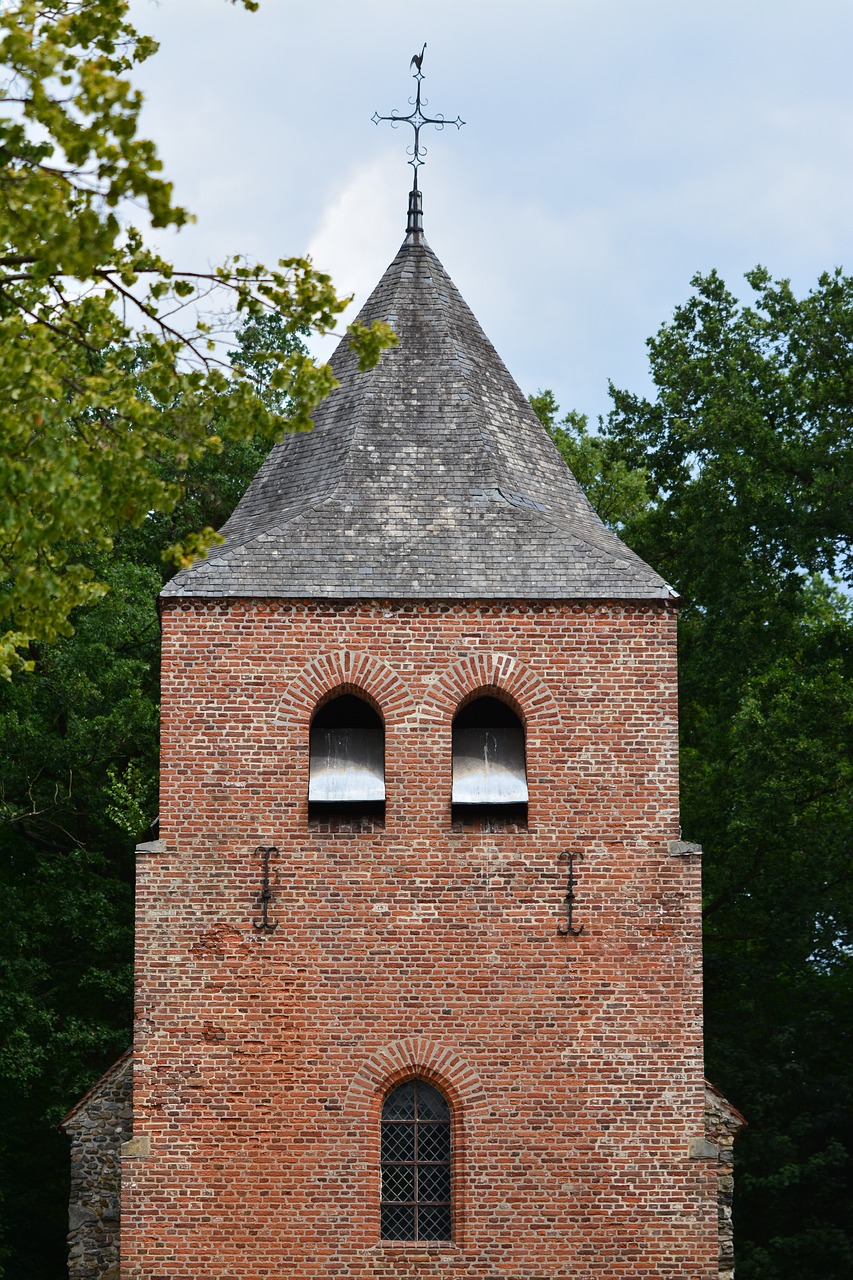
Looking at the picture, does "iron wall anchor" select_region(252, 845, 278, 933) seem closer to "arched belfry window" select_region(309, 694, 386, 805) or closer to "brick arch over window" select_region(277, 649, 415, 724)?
"arched belfry window" select_region(309, 694, 386, 805)

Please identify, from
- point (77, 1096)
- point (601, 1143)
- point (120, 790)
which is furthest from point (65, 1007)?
point (601, 1143)

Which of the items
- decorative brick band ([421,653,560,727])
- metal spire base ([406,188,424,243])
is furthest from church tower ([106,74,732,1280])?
metal spire base ([406,188,424,243])

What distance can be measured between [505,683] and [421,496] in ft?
6.28

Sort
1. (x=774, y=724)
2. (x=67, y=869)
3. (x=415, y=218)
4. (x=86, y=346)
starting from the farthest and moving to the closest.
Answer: (x=67, y=869), (x=774, y=724), (x=415, y=218), (x=86, y=346)

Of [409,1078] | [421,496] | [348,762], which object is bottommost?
[409,1078]

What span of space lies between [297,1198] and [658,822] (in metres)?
4.01

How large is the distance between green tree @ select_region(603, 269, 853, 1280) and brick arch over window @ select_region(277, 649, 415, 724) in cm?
784

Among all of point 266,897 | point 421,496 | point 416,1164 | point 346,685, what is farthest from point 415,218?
point 416,1164

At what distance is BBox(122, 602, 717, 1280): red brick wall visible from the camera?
1566cm

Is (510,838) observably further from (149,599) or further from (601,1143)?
(149,599)

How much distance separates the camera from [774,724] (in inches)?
911

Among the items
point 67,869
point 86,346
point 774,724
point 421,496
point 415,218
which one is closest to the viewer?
point 86,346

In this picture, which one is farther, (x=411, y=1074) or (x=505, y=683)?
(x=505, y=683)

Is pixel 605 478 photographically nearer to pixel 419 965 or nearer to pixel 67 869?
pixel 67 869
